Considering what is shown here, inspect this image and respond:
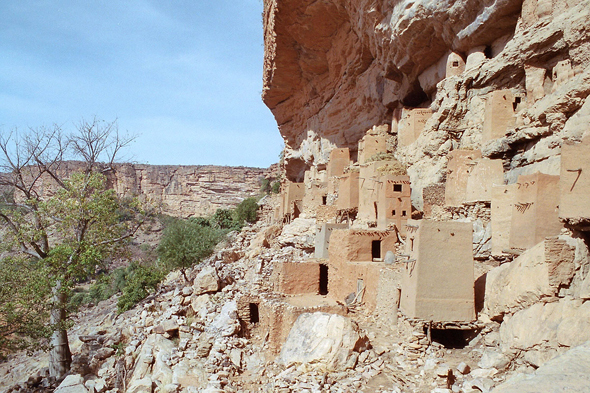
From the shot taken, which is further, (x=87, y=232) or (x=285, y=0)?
(x=285, y=0)

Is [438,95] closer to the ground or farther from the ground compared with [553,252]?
farther from the ground

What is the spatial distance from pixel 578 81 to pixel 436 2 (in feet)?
21.7

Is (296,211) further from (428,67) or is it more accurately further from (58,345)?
(58,345)

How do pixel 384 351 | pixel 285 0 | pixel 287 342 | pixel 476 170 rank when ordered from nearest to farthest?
pixel 384 351, pixel 287 342, pixel 476 170, pixel 285 0

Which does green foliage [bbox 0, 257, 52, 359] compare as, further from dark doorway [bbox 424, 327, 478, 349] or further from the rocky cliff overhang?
the rocky cliff overhang

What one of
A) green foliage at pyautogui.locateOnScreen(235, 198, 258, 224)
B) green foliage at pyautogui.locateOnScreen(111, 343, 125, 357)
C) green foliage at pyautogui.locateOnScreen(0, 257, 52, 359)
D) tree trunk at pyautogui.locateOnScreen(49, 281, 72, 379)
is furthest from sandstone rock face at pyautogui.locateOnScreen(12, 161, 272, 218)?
green foliage at pyautogui.locateOnScreen(0, 257, 52, 359)

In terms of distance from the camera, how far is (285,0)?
22484mm

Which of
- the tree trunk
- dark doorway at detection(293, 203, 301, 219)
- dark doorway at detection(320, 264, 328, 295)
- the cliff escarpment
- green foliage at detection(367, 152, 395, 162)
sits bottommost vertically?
the tree trunk

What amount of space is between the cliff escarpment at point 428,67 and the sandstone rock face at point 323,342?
6.45 metres

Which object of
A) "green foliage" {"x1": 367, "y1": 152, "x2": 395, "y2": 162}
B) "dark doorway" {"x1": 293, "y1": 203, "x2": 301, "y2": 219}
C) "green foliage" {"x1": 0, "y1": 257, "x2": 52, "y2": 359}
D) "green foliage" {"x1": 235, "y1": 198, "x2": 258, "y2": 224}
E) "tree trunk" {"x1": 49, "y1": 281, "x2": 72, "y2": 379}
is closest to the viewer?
"green foliage" {"x1": 0, "y1": 257, "x2": 52, "y2": 359}

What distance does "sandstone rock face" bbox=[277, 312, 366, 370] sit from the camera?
8164 millimetres

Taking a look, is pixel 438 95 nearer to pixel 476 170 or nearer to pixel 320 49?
pixel 476 170

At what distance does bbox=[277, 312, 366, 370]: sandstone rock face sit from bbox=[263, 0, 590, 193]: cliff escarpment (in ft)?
21.2

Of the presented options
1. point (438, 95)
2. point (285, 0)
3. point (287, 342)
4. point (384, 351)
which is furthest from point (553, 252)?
point (285, 0)
